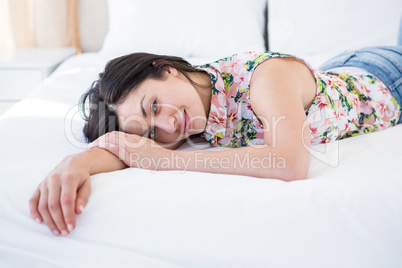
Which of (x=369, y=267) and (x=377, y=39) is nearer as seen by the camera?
(x=369, y=267)

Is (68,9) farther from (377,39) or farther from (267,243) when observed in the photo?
(267,243)

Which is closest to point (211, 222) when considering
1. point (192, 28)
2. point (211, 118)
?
point (211, 118)

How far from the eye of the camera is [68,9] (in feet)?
7.99

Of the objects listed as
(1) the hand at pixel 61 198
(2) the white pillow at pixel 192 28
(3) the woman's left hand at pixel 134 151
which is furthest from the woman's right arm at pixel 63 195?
(2) the white pillow at pixel 192 28

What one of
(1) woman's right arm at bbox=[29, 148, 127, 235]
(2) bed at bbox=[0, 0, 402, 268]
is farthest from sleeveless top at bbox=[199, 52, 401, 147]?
(1) woman's right arm at bbox=[29, 148, 127, 235]

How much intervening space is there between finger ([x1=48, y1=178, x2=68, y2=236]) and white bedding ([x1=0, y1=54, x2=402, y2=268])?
22mm

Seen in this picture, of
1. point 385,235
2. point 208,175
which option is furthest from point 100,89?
point 385,235

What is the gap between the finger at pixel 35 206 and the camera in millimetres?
690

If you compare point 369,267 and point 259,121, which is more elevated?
point 259,121

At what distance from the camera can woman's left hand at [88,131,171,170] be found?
0.90 metres

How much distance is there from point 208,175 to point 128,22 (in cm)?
155

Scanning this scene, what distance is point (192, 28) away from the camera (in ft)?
6.93

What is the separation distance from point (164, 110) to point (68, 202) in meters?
0.37

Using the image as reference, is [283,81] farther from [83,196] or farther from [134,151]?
[83,196]
